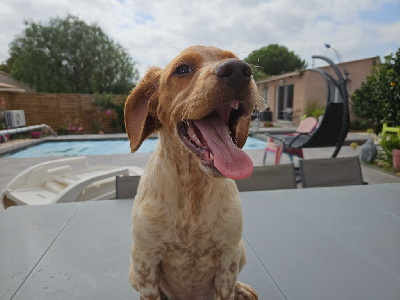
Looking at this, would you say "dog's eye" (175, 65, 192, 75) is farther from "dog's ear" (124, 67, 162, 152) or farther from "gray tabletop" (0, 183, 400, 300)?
"gray tabletop" (0, 183, 400, 300)

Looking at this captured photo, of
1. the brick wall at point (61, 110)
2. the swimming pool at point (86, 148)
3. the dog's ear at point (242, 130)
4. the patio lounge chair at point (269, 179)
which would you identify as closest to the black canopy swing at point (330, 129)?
the patio lounge chair at point (269, 179)

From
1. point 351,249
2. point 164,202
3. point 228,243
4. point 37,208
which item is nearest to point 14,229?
point 37,208

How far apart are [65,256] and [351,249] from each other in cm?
170

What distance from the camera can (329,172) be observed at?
303cm

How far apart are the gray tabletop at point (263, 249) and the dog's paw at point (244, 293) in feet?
0.15

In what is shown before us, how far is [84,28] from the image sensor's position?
2159cm

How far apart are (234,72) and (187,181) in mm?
430

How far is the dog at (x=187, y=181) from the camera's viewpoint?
91 cm

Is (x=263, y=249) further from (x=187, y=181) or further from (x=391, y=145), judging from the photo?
(x=391, y=145)

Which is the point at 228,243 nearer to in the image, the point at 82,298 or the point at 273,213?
the point at 82,298

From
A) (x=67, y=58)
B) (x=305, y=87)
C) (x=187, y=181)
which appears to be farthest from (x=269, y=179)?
(x=67, y=58)

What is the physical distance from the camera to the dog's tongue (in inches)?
31.9

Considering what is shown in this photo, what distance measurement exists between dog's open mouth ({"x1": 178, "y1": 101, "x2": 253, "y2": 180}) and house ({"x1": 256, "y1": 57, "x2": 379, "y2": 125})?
9.78 metres

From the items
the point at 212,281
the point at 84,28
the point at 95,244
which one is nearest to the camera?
the point at 212,281
